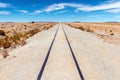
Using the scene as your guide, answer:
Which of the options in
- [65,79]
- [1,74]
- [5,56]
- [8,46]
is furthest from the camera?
[8,46]

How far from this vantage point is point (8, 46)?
725 inches

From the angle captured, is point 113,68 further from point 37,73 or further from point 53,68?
point 37,73

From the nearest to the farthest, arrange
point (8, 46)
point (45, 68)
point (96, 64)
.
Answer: point (45, 68) < point (96, 64) < point (8, 46)

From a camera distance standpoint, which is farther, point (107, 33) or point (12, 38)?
point (107, 33)

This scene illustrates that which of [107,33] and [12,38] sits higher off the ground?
[12,38]

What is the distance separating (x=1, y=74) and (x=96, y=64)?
415cm

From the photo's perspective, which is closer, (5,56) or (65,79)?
(65,79)

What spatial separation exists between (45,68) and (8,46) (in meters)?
10.8

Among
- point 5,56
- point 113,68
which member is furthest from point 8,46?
point 113,68

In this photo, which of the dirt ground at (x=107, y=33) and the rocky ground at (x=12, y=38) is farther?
the dirt ground at (x=107, y=33)

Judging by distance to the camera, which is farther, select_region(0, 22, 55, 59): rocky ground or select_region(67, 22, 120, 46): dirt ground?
select_region(67, 22, 120, 46): dirt ground

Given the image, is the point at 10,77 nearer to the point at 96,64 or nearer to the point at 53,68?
the point at 53,68

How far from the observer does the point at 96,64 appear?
9.23 meters

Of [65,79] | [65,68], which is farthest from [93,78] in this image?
[65,68]
